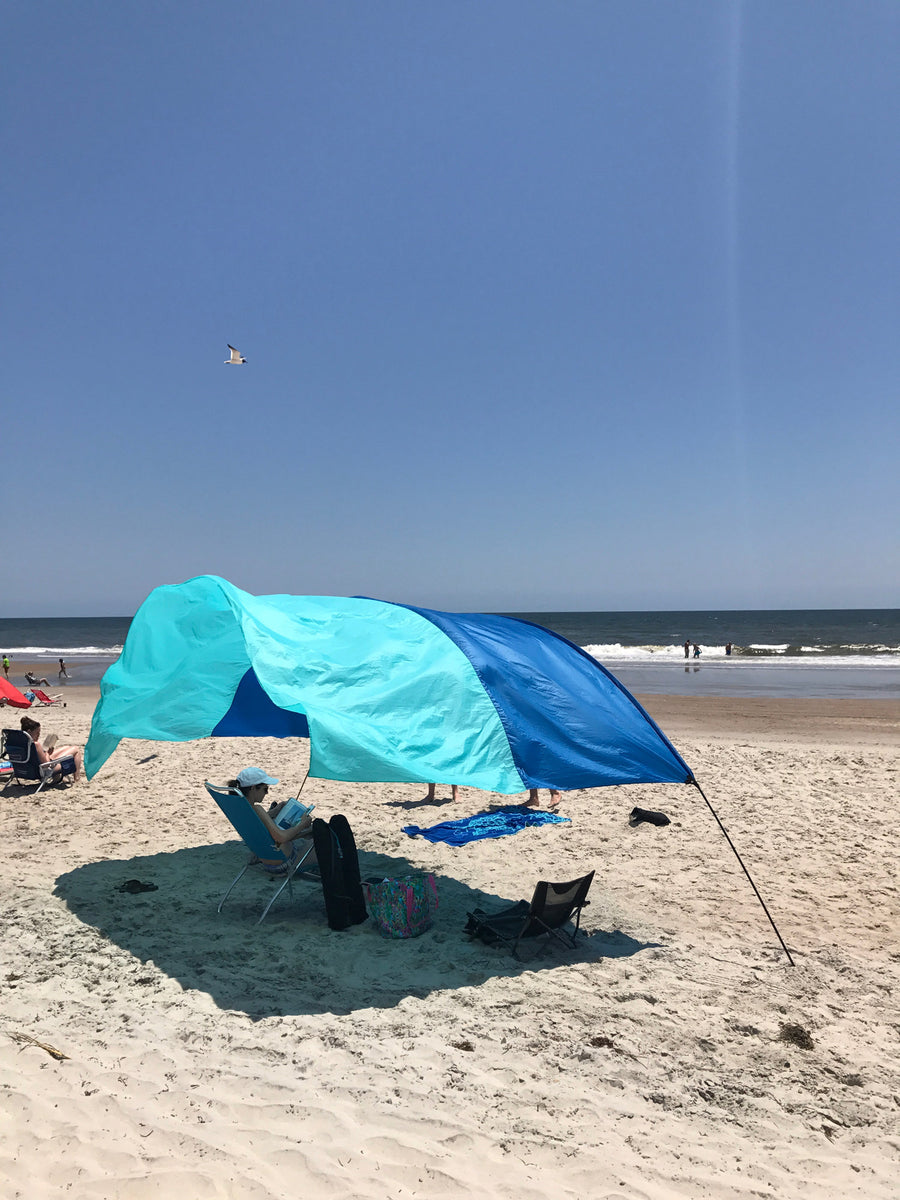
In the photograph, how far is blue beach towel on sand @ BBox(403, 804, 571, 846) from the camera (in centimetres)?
545

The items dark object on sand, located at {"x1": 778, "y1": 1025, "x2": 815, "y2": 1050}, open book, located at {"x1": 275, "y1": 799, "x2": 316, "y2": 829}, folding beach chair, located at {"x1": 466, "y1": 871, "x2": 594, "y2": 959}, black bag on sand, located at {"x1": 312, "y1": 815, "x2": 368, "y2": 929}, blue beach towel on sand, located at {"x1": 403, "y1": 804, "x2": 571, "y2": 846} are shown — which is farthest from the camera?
open book, located at {"x1": 275, "y1": 799, "x2": 316, "y2": 829}

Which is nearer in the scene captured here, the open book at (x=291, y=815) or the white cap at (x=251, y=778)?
the white cap at (x=251, y=778)

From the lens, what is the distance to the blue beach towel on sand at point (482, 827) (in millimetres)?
5449

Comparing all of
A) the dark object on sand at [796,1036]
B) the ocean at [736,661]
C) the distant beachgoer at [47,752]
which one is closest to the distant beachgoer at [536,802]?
the dark object on sand at [796,1036]

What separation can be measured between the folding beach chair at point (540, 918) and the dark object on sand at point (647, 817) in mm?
2765

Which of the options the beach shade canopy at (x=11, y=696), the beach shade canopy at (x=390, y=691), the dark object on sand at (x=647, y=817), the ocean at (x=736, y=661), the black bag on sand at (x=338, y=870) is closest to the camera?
the beach shade canopy at (x=390, y=691)

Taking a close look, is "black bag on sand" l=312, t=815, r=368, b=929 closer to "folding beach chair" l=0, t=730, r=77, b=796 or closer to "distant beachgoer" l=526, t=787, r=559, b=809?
"distant beachgoer" l=526, t=787, r=559, b=809

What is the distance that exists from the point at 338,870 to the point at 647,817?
4.03 meters

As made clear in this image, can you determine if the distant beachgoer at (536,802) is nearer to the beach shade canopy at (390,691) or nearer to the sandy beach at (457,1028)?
the sandy beach at (457,1028)

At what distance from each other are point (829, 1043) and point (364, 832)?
15.6 ft

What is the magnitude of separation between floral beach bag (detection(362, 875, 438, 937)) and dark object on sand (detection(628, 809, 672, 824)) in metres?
Answer: 3.45

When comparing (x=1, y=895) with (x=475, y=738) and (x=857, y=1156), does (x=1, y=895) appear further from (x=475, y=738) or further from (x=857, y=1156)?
(x=857, y=1156)

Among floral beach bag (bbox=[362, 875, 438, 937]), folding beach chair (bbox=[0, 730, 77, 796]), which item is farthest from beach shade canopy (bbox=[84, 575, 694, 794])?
folding beach chair (bbox=[0, 730, 77, 796])

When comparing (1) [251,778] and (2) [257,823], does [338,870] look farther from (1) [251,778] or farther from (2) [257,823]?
(1) [251,778]
